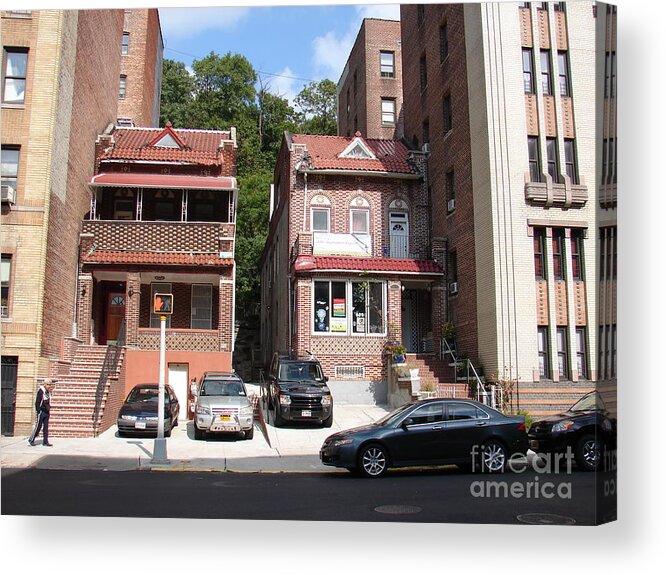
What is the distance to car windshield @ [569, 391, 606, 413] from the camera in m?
12.1

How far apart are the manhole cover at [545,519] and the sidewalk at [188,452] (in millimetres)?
5014

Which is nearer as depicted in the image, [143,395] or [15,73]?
[143,395]

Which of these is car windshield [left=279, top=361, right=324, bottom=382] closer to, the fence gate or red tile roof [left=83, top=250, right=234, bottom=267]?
red tile roof [left=83, top=250, right=234, bottom=267]

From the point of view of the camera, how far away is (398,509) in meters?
10.8

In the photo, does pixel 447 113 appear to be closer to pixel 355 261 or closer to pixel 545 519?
pixel 355 261

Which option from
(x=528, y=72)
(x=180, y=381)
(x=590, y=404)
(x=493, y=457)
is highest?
(x=528, y=72)

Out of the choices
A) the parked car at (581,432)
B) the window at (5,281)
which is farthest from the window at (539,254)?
the window at (5,281)

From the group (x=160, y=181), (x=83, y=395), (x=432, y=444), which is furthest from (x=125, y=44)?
(x=432, y=444)

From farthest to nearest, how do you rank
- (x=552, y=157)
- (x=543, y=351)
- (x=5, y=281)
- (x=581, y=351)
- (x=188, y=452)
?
(x=552, y=157), (x=5, y=281), (x=543, y=351), (x=188, y=452), (x=581, y=351)

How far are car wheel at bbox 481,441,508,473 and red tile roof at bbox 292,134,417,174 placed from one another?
1586 centimetres

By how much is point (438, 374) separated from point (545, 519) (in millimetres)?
12185

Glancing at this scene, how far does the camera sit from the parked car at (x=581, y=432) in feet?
37.9

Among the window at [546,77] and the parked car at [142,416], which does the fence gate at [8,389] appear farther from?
the window at [546,77]

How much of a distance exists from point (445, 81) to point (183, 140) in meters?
10.8
